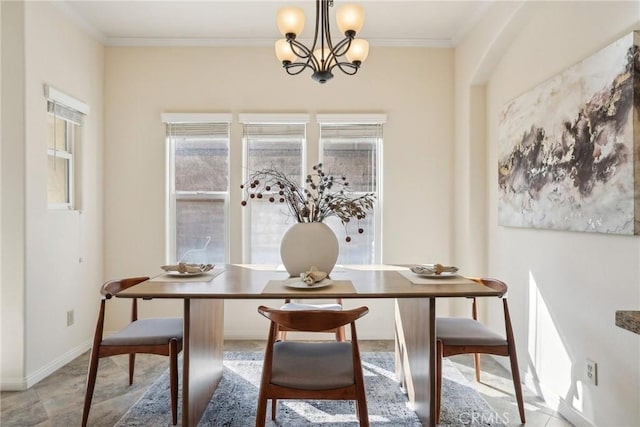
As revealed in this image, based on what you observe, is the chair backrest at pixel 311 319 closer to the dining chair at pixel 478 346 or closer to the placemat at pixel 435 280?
the placemat at pixel 435 280

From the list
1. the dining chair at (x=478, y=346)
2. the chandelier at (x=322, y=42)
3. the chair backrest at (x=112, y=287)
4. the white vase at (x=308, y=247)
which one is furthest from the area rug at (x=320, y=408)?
the chandelier at (x=322, y=42)

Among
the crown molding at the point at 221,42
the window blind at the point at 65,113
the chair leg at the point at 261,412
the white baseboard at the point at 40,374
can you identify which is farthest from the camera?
the crown molding at the point at 221,42

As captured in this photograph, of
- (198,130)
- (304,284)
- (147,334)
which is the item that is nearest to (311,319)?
(304,284)

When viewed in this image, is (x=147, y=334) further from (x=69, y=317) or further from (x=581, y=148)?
(x=581, y=148)

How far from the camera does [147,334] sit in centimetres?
217

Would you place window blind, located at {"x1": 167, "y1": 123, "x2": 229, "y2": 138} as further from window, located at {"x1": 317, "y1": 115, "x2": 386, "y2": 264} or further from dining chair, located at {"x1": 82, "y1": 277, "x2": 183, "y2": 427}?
dining chair, located at {"x1": 82, "y1": 277, "x2": 183, "y2": 427}

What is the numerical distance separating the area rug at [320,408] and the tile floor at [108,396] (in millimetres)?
91

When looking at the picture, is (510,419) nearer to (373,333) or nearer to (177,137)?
(373,333)

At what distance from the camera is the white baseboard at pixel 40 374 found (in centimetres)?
253

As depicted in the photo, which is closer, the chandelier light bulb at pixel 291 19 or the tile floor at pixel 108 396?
the chandelier light bulb at pixel 291 19

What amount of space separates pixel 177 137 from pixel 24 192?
1348 millimetres

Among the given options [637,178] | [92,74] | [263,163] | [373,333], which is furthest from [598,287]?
→ [92,74]

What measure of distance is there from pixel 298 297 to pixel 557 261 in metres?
1.60

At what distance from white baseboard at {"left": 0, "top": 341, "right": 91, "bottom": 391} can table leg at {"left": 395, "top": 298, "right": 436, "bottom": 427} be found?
2513mm
